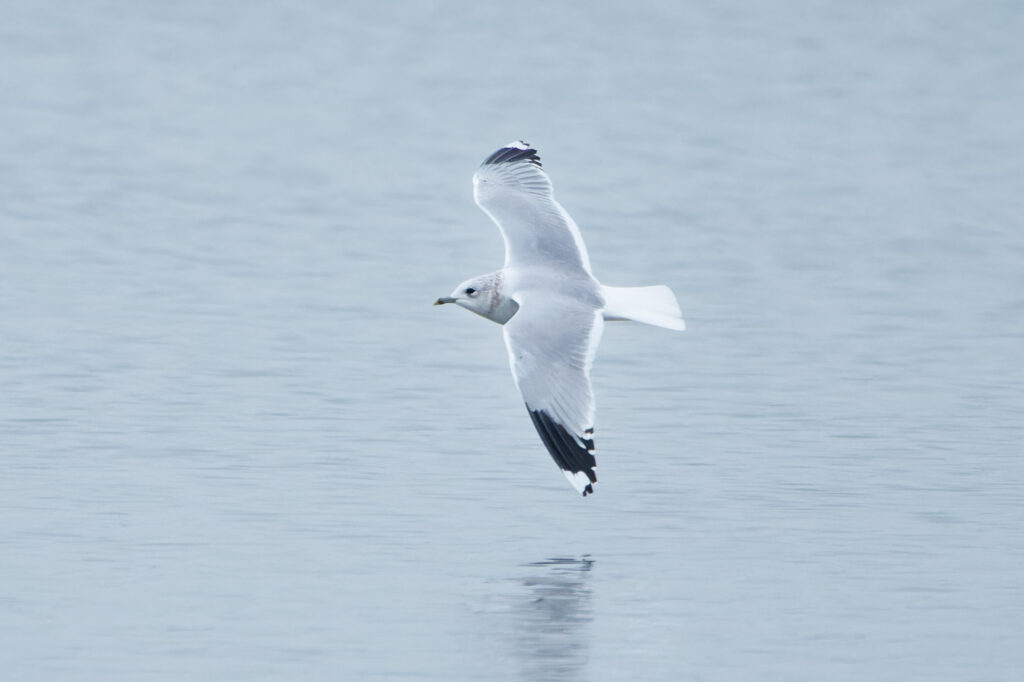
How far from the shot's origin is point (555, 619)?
7969 mm

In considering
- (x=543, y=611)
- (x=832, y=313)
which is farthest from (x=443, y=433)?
(x=832, y=313)

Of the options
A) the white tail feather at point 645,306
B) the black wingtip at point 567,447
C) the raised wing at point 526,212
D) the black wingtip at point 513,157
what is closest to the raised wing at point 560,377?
the black wingtip at point 567,447

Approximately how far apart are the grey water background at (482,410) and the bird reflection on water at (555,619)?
0.03 m

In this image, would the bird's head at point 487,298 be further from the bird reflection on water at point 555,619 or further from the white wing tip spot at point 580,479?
the bird reflection on water at point 555,619

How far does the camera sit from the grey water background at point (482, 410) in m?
7.93

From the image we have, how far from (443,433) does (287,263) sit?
16.9 ft

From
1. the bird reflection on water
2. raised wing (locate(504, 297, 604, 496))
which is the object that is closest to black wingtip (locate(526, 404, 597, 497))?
raised wing (locate(504, 297, 604, 496))

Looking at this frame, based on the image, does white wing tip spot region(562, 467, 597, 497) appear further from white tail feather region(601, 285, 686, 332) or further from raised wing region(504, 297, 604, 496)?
white tail feather region(601, 285, 686, 332)

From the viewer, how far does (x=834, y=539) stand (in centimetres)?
920

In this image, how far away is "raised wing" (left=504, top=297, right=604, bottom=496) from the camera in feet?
29.7

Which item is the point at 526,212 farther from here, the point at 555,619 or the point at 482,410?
the point at 555,619

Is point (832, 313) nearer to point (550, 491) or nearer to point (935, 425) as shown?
point (935, 425)

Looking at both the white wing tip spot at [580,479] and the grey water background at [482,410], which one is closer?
the grey water background at [482,410]

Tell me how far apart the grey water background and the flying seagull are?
0.46m
